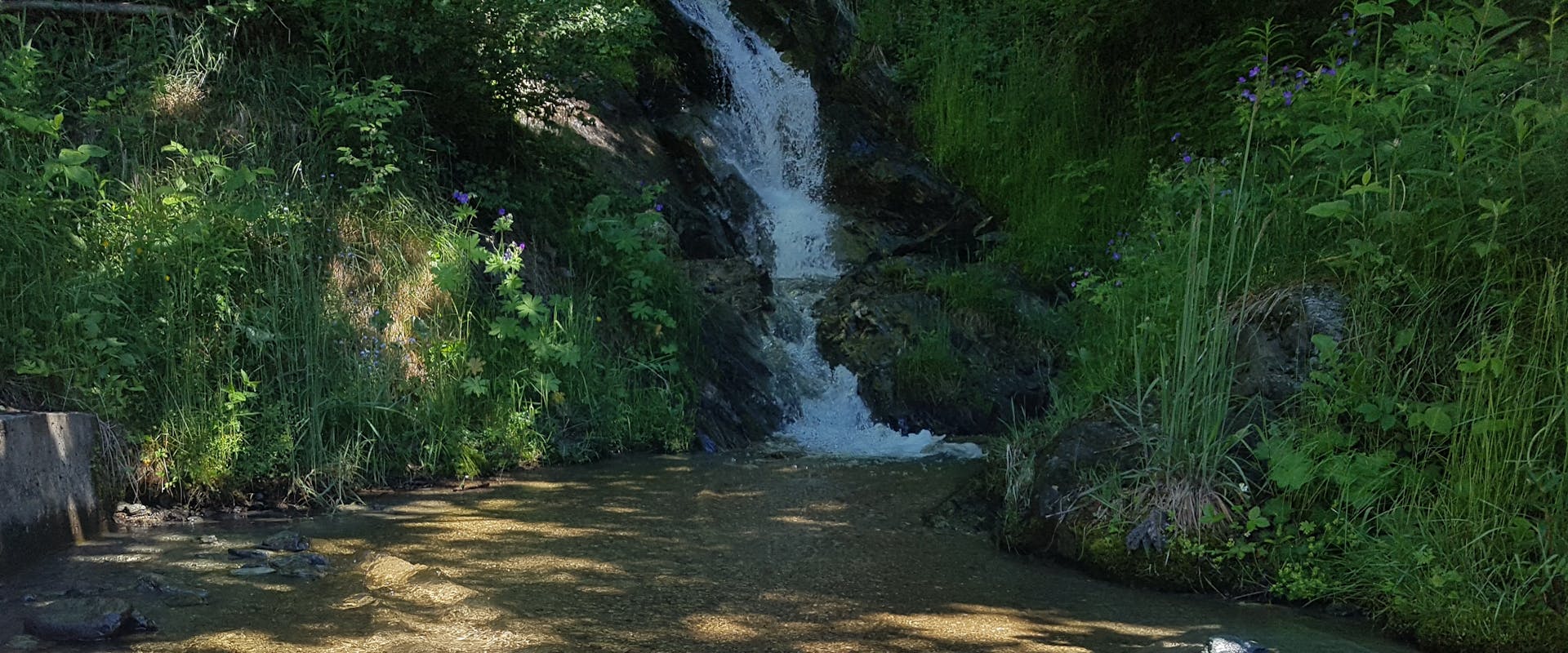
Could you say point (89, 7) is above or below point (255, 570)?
above

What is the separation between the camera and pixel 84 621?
3.98 m

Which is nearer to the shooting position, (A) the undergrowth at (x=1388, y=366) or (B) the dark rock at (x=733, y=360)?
(A) the undergrowth at (x=1388, y=366)

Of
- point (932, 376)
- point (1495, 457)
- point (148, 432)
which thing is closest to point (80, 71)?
point (148, 432)

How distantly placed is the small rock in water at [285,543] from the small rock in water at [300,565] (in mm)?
134

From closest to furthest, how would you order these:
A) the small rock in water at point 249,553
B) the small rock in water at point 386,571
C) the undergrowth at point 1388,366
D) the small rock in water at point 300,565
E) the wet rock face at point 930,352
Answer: the undergrowth at point 1388,366
the small rock in water at point 386,571
the small rock in water at point 300,565
the small rock in water at point 249,553
the wet rock face at point 930,352

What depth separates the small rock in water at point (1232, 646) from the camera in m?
3.87

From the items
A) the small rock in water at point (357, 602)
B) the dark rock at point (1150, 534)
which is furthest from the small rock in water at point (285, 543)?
the dark rock at point (1150, 534)

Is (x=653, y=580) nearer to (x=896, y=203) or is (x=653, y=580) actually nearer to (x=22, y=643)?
(x=22, y=643)

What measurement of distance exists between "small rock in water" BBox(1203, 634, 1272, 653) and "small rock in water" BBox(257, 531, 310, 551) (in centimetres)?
389

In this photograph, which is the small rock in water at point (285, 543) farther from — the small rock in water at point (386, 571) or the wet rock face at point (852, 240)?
the wet rock face at point (852, 240)

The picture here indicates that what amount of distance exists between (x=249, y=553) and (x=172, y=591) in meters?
0.58

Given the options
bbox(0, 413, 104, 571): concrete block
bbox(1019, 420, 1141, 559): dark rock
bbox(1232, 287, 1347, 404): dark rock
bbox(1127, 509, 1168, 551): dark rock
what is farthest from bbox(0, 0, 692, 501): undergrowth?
bbox(1232, 287, 1347, 404): dark rock

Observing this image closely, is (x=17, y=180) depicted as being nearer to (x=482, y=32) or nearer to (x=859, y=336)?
(x=482, y=32)

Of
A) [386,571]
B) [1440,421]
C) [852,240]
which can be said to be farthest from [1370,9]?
[852,240]
